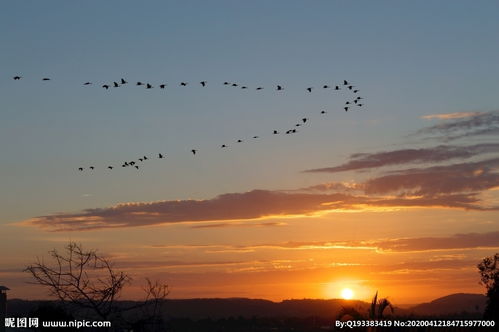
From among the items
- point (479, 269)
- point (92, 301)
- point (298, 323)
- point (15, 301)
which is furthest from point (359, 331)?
point (15, 301)

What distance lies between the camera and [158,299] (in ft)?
100

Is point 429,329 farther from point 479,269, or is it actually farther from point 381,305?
point 479,269

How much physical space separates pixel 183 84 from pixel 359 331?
1871 cm

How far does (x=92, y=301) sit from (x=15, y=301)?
529ft

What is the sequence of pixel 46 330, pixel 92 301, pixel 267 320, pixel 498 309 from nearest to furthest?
1. pixel 92 301
2. pixel 46 330
3. pixel 498 309
4. pixel 267 320

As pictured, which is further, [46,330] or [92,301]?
[46,330]

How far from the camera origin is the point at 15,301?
180000mm

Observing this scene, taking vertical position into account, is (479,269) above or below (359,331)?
above

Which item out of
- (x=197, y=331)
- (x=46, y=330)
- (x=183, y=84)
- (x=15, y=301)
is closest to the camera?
(x=46, y=330)

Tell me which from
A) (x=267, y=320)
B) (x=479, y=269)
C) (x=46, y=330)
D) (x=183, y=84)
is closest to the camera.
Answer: (x=46, y=330)

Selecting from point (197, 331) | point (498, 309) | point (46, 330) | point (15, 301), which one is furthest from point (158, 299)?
point (15, 301)

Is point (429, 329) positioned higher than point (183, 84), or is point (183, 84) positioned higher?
point (183, 84)

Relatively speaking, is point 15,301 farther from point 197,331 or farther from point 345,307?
point 345,307

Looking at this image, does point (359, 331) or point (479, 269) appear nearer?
point (359, 331)
